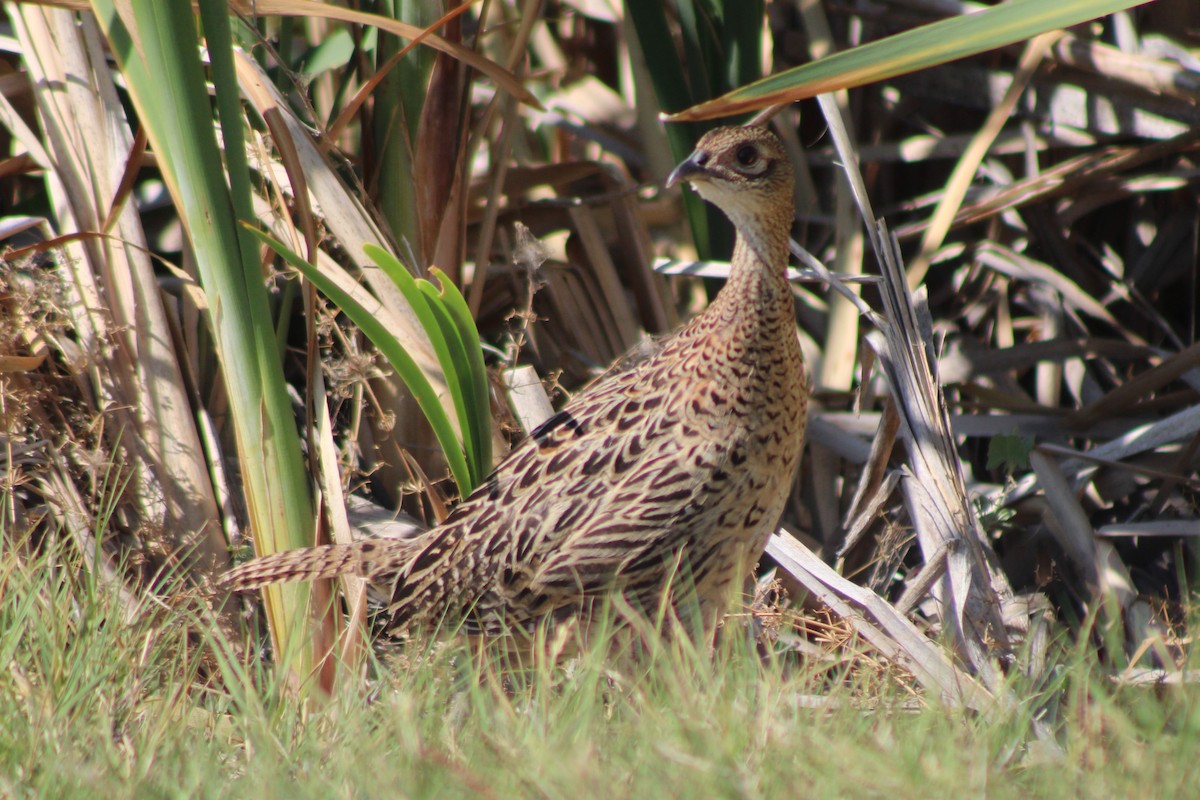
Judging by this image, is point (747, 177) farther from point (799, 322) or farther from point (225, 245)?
point (799, 322)

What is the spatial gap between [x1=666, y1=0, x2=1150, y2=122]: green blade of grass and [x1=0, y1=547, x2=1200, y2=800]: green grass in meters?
1.06

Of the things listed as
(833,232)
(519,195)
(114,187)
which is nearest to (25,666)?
(114,187)

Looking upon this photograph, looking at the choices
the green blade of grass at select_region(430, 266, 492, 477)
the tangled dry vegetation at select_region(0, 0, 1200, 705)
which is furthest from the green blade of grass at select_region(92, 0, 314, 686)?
the green blade of grass at select_region(430, 266, 492, 477)

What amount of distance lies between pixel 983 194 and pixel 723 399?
189 cm

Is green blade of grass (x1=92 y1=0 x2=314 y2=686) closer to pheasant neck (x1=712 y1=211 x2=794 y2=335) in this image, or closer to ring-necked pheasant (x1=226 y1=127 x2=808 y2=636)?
ring-necked pheasant (x1=226 y1=127 x2=808 y2=636)

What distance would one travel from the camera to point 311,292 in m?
3.13

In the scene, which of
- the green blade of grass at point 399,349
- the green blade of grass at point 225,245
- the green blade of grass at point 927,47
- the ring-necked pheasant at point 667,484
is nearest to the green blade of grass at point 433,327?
the green blade of grass at point 399,349

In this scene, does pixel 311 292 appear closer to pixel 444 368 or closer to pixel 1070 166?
pixel 444 368

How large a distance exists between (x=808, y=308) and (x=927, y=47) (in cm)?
238

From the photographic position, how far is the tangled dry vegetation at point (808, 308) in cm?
323

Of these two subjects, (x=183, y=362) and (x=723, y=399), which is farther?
(x=183, y=362)

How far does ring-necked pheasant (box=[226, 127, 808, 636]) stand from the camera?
2930mm

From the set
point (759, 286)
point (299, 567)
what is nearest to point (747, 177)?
point (759, 286)

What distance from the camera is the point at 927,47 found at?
7.41ft
